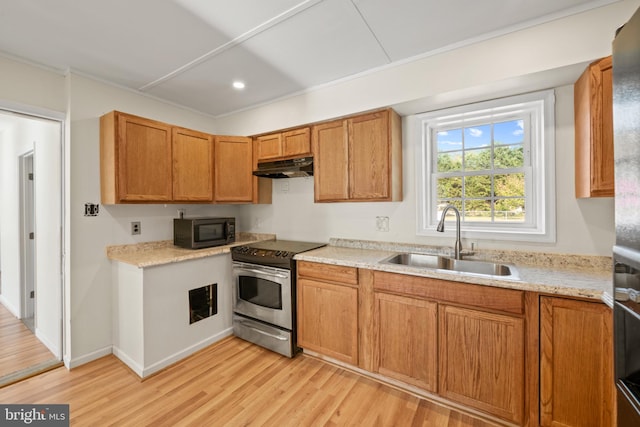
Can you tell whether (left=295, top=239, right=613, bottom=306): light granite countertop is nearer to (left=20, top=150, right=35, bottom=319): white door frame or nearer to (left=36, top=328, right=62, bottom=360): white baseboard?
(left=36, top=328, right=62, bottom=360): white baseboard

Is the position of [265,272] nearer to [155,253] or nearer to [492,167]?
[155,253]

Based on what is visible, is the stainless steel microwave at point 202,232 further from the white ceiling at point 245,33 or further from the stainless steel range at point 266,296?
the white ceiling at point 245,33

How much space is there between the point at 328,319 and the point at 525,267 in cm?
157

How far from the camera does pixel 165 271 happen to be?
7.47 ft

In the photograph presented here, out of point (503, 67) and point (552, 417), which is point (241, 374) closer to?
point (552, 417)

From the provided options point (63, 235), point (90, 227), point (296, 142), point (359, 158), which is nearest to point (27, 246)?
point (63, 235)

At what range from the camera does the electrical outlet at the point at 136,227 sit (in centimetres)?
268

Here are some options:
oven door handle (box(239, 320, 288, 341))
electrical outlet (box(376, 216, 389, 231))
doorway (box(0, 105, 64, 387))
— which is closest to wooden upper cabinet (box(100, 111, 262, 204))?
doorway (box(0, 105, 64, 387))

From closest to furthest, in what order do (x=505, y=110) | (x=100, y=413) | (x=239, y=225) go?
(x=100, y=413), (x=505, y=110), (x=239, y=225)

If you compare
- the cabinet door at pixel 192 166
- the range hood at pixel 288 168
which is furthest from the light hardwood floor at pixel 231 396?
the range hood at pixel 288 168

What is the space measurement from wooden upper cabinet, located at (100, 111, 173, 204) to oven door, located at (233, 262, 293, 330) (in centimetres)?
110

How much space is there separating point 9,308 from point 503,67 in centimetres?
608

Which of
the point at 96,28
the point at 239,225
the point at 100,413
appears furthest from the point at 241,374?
the point at 96,28

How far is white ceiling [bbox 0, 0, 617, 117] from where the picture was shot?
1.59 meters
